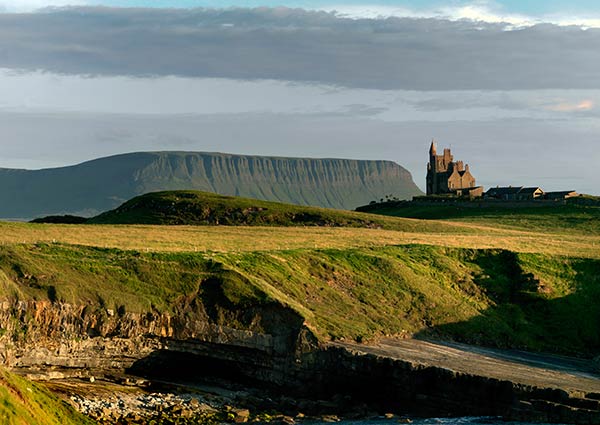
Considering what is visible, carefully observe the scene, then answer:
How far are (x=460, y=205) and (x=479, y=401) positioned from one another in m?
107

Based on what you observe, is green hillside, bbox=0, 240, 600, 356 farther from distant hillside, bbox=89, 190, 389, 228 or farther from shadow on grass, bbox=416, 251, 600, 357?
distant hillside, bbox=89, 190, 389, 228

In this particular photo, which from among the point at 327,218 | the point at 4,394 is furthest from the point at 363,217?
the point at 4,394

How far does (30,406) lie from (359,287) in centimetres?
3477

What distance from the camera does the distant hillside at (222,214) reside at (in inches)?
4419

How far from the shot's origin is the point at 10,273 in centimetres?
5612

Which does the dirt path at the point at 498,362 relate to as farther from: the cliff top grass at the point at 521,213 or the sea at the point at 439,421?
the cliff top grass at the point at 521,213

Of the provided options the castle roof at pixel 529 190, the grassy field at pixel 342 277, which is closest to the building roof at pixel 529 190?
the castle roof at pixel 529 190

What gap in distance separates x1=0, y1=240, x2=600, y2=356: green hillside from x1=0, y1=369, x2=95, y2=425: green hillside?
956cm

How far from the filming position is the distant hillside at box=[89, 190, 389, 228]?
368 feet

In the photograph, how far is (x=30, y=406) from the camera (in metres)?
40.3

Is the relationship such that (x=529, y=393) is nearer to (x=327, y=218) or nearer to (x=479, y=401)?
(x=479, y=401)

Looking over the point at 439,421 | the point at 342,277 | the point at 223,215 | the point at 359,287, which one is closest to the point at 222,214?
the point at 223,215

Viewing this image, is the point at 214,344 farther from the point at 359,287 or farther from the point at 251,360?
the point at 359,287

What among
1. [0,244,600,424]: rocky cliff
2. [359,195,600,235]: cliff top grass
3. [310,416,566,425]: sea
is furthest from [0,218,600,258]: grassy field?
[310,416,566,425]: sea
